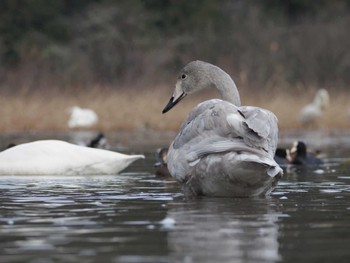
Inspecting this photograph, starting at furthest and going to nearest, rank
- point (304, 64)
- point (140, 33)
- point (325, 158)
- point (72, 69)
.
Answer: point (140, 33) → point (304, 64) → point (72, 69) → point (325, 158)

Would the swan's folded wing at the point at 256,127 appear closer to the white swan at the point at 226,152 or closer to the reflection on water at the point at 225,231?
the white swan at the point at 226,152

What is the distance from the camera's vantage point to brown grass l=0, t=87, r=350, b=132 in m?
25.7

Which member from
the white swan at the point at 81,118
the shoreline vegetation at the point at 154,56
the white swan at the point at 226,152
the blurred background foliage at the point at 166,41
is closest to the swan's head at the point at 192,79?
the white swan at the point at 226,152

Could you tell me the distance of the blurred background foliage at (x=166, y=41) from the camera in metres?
33.0

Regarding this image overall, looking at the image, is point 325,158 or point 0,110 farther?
point 0,110

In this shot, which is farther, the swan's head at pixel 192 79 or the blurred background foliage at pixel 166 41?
the blurred background foliage at pixel 166 41

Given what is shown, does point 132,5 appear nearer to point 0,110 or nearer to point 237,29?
point 237,29

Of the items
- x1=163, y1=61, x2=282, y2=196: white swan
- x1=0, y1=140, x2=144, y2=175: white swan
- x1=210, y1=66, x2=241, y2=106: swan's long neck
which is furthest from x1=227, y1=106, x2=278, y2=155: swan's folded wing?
x1=0, y1=140, x2=144, y2=175: white swan

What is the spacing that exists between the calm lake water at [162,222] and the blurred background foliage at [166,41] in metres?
19.7

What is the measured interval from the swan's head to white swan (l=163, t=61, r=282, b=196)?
1.17 metres

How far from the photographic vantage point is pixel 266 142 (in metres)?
8.50

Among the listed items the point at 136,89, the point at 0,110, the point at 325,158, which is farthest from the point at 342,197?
the point at 136,89

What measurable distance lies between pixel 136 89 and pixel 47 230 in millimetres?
24105

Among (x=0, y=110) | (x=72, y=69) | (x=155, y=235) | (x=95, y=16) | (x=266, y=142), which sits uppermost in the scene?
(x=95, y=16)
